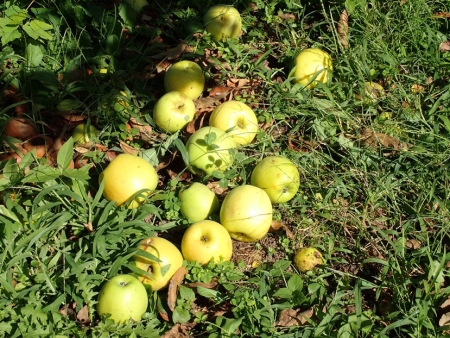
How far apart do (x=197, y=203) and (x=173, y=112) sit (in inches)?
28.5

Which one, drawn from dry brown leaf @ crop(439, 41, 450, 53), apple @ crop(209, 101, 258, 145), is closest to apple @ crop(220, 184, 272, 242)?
apple @ crop(209, 101, 258, 145)

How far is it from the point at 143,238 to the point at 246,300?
25.8 inches

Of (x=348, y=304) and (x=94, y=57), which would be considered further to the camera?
(x=94, y=57)

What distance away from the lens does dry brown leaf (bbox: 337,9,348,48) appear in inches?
167

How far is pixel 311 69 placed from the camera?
13.1ft

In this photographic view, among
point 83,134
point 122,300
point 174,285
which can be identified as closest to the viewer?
point 122,300

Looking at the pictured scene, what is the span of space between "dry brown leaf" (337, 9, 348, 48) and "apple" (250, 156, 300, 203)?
1355 mm

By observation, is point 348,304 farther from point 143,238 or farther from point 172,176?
point 172,176

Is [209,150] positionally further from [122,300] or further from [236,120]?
[122,300]

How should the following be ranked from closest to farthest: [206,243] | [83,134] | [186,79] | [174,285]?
[174,285] < [206,243] < [83,134] < [186,79]

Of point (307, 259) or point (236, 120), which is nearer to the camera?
point (307, 259)

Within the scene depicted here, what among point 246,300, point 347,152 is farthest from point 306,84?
point 246,300

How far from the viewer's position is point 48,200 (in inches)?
124

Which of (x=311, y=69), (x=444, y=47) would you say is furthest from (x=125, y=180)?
(x=444, y=47)
